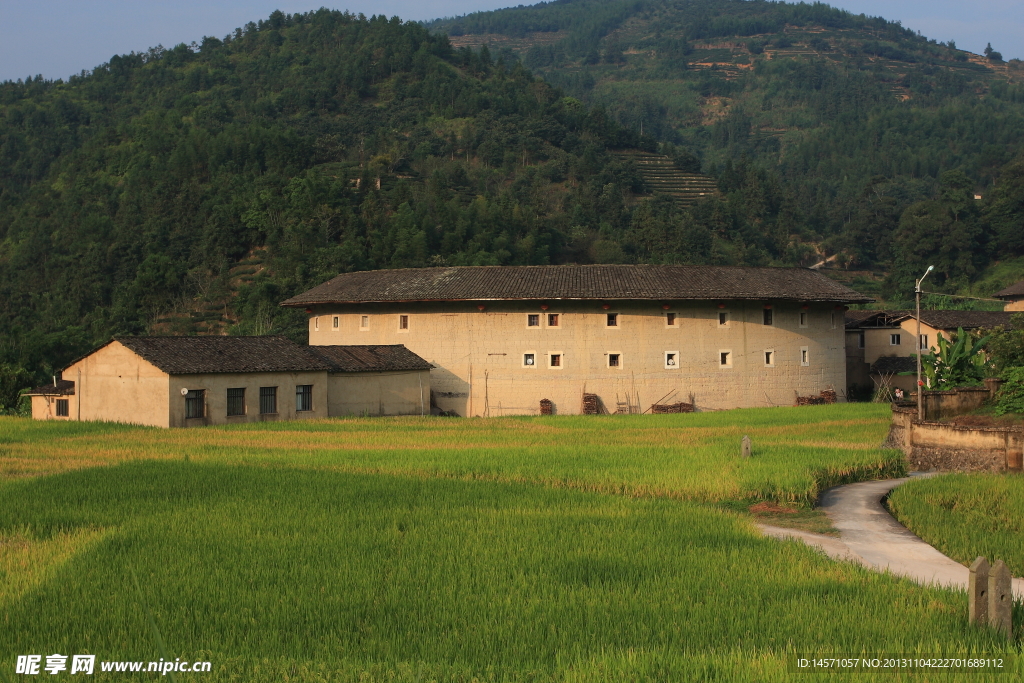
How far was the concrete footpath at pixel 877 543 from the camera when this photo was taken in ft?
40.3

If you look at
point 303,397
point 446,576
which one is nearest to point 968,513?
point 446,576

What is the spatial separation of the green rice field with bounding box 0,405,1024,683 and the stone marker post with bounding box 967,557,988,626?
0.63 feet

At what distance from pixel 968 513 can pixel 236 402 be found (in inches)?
931

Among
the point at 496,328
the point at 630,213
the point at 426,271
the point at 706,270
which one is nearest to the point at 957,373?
the point at 706,270

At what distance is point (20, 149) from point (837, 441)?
13718 centimetres

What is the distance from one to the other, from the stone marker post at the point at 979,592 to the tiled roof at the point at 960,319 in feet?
142

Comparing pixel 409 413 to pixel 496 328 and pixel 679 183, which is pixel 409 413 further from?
pixel 679 183

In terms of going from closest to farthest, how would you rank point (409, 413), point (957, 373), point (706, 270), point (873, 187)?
point (957, 373)
point (409, 413)
point (706, 270)
point (873, 187)

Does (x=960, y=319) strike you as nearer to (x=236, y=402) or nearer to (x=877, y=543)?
(x=236, y=402)

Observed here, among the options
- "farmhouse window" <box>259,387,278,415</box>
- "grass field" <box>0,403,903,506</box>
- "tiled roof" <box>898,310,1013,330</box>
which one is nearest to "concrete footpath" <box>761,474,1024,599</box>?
"grass field" <box>0,403,903,506</box>

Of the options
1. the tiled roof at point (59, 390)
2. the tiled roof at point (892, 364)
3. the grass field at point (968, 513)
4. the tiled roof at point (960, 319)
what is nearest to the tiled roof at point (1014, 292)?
the tiled roof at point (960, 319)

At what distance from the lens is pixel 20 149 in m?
139

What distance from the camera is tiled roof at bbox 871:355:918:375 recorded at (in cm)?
4991

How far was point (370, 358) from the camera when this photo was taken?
128ft
